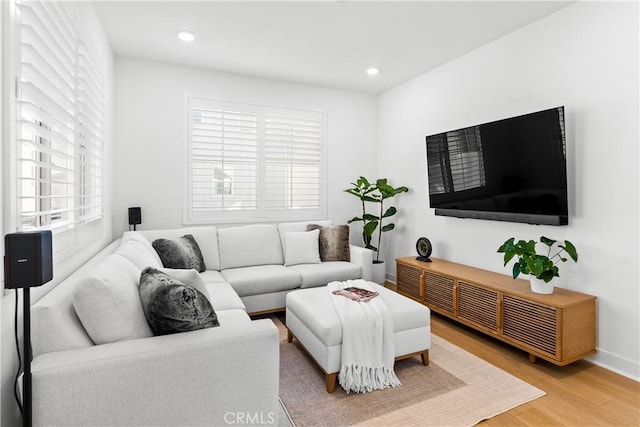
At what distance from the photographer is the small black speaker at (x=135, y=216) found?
3.65m

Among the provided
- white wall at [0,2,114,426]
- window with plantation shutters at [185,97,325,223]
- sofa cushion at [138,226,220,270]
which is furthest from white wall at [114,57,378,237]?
sofa cushion at [138,226,220,270]

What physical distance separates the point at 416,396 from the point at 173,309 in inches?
59.7

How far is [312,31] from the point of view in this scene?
310 cm

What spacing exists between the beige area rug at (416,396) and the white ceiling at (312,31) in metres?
2.66

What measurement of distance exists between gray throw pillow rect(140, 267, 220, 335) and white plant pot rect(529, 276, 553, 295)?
229 centimetres

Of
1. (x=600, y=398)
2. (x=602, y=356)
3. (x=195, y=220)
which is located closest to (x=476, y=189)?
(x=602, y=356)

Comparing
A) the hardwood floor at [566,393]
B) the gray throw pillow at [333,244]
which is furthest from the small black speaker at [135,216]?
the hardwood floor at [566,393]

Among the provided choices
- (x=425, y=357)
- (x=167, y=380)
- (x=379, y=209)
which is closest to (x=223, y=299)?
(x=167, y=380)

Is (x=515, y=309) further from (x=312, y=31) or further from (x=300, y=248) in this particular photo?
(x=312, y=31)

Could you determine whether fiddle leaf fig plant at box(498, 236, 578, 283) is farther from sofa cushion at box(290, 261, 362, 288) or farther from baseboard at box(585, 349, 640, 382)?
sofa cushion at box(290, 261, 362, 288)

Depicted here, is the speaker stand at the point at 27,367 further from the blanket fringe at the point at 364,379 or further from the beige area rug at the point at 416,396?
the blanket fringe at the point at 364,379

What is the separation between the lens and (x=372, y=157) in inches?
199

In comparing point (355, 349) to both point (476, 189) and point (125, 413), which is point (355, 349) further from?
point (476, 189)

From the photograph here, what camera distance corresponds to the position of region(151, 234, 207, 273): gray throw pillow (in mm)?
3062
